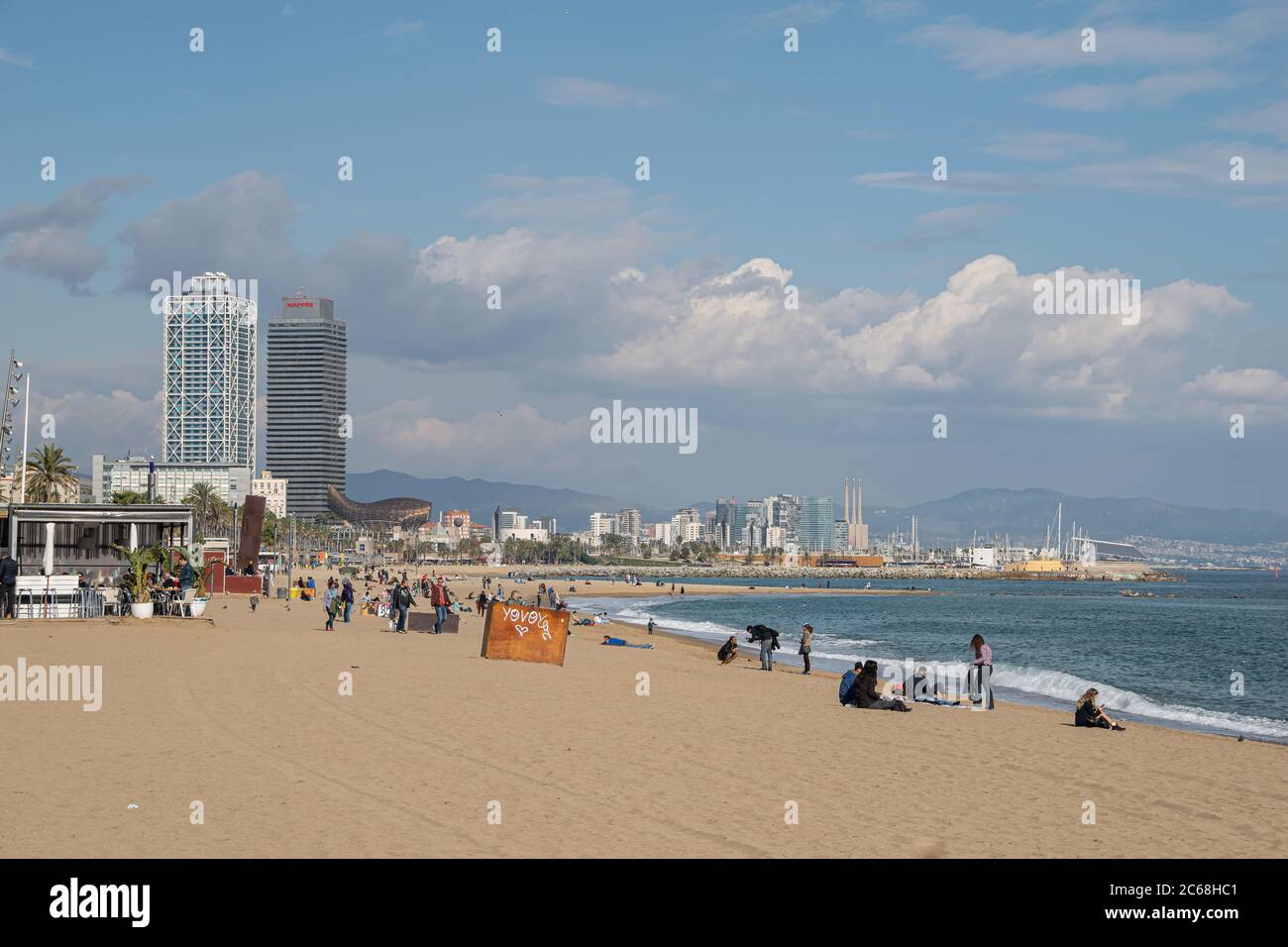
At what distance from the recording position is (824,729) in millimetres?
16969

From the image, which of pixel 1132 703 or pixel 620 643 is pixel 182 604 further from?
pixel 1132 703

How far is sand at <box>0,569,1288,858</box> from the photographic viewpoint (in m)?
9.38

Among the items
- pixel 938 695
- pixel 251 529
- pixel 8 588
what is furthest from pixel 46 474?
pixel 938 695

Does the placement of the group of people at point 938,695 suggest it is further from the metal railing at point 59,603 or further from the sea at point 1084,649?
the metal railing at point 59,603

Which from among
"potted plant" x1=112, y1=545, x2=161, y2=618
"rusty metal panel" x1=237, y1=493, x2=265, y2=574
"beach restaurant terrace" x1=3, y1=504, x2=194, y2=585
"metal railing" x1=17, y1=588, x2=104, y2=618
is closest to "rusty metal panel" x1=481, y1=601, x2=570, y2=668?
"potted plant" x1=112, y1=545, x2=161, y2=618

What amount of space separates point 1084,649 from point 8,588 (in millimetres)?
39977

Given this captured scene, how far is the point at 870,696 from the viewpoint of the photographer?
20.0m

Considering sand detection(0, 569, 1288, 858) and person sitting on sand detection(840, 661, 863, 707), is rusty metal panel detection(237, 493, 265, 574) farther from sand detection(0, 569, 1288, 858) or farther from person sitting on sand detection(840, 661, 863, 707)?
person sitting on sand detection(840, 661, 863, 707)

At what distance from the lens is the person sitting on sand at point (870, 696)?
19.9 m

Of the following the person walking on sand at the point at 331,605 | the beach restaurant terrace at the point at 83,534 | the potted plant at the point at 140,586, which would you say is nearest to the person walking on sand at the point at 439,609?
the person walking on sand at the point at 331,605
